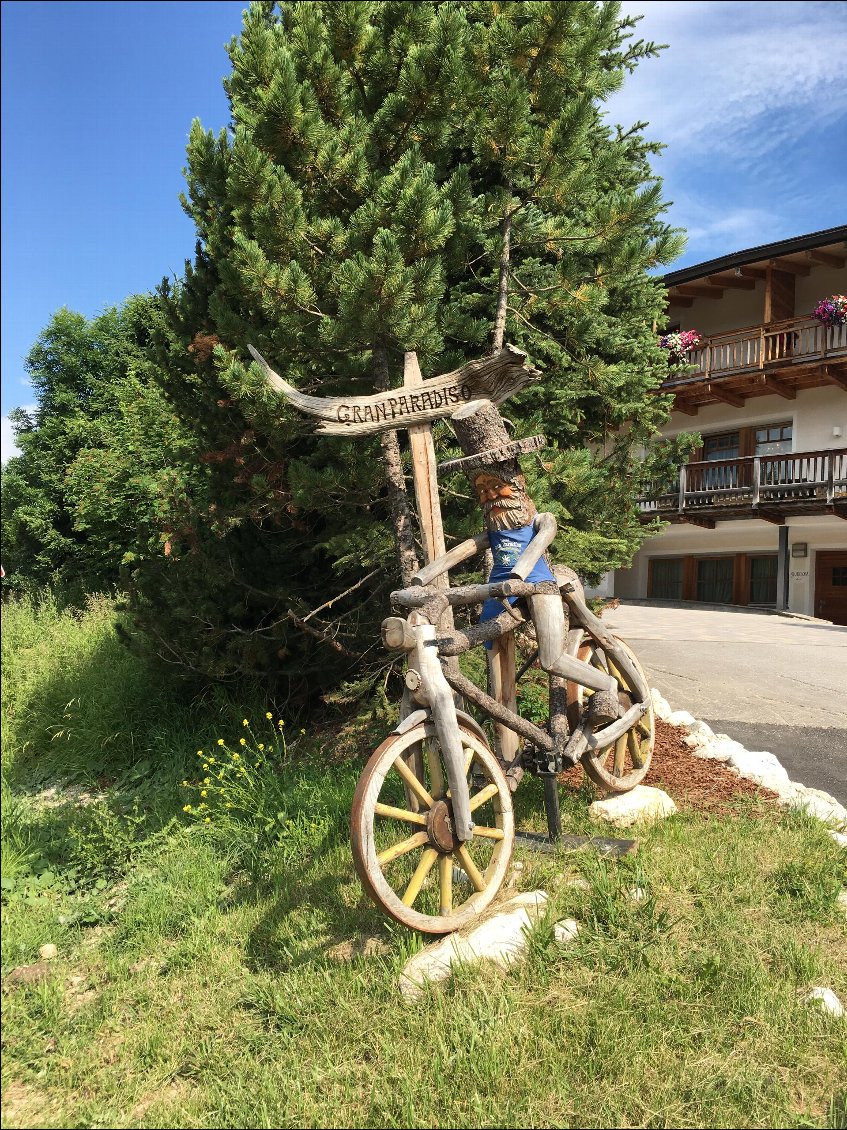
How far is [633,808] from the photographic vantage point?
169 inches

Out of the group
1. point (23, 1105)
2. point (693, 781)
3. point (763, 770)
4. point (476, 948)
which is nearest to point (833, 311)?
point (763, 770)

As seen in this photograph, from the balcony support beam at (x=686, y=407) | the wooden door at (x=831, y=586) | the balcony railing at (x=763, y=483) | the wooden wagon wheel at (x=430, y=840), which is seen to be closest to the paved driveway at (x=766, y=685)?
the wooden wagon wheel at (x=430, y=840)

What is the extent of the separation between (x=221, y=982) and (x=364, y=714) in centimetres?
278

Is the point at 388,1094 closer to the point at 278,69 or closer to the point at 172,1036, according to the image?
the point at 172,1036

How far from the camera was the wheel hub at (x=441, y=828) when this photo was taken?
3090 millimetres

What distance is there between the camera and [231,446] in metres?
5.61

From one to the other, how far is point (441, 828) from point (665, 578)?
831 inches

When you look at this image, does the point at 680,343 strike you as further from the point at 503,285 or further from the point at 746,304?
the point at 503,285

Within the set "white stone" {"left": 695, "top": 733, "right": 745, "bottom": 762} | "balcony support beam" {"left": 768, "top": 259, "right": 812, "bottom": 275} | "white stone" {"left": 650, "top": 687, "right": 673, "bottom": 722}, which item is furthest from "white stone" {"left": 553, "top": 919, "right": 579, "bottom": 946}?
"balcony support beam" {"left": 768, "top": 259, "right": 812, "bottom": 275}

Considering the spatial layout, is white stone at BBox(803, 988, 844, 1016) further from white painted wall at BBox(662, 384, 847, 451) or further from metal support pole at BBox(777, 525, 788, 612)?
metal support pole at BBox(777, 525, 788, 612)

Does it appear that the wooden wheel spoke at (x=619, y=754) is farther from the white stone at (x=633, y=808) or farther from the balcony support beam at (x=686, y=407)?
the balcony support beam at (x=686, y=407)

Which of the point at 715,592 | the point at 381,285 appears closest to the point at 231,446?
the point at 381,285

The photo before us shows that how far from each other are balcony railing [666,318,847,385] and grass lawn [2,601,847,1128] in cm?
1551

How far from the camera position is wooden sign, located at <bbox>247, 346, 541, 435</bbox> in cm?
Result: 382
